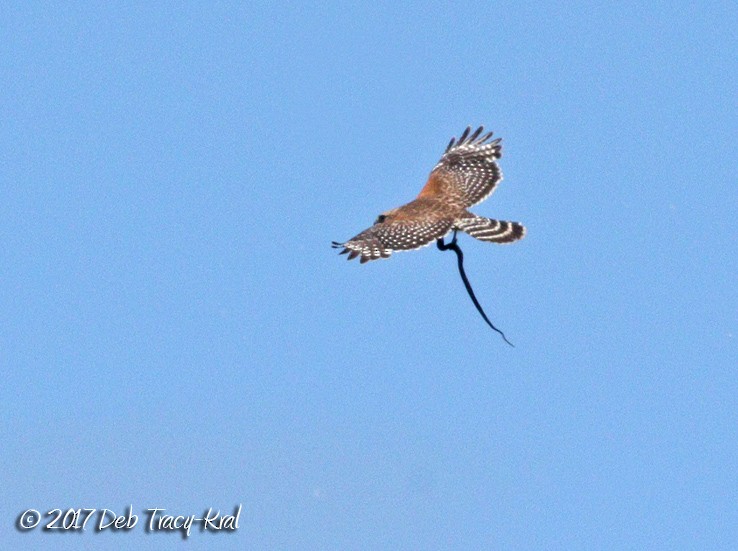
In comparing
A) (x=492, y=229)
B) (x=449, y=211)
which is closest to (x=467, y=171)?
(x=449, y=211)

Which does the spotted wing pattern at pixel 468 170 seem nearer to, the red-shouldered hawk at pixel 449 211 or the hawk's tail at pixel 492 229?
the red-shouldered hawk at pixel 449 211

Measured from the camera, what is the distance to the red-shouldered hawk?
901 inches

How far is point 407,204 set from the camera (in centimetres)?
2491

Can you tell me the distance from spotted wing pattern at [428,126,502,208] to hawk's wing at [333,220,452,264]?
189cm

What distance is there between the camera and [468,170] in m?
27.2

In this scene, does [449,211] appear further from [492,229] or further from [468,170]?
[468,170]

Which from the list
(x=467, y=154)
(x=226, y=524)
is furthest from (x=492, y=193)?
(x=226, y=524)

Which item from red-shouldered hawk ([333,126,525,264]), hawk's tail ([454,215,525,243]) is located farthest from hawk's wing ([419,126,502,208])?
hawk's tail ([454,215,525,243])

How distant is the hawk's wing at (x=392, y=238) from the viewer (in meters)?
22.6

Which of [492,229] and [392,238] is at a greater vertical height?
[492,229]

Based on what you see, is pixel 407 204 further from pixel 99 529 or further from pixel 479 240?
pixel 99 529

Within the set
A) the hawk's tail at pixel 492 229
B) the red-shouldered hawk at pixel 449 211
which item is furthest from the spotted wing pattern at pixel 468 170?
the hawk's tail at pixel 492 229

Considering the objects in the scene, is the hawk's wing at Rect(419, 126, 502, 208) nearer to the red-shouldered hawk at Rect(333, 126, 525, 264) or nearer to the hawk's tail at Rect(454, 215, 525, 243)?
the red-shouldered hawk at Rect(333, 126, 525, 264)

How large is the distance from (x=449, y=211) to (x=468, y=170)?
3.01m
